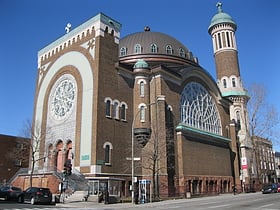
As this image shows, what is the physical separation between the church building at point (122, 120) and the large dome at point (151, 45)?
66 cm

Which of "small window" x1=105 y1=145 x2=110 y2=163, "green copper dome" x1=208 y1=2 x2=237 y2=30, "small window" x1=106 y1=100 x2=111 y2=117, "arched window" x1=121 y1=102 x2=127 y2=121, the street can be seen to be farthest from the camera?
"green copper dome" x1=208 y1=2 x2=237 y2=30

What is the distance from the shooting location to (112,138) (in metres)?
35.8

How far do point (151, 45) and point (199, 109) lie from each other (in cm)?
1431

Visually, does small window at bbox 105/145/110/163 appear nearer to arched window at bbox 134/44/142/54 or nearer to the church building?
the church building

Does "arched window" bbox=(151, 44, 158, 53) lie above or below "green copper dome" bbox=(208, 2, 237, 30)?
below

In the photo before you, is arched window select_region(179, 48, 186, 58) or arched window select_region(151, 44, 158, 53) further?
arched window select_region(179, 48, 186, 58)

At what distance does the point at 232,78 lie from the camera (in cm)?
6347

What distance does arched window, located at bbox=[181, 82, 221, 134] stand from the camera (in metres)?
45.1

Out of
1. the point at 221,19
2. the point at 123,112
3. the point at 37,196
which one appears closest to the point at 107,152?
the point at 123,112

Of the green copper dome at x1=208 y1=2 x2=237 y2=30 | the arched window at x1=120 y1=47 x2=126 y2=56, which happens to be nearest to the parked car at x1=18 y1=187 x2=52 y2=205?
the arched window at x1=120 y1=47 x2=126 y2=56

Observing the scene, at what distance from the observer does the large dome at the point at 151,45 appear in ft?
172

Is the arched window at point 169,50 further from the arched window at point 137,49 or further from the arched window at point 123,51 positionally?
the arched window at point 123,51

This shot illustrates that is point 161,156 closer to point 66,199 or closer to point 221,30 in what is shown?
point 66,199

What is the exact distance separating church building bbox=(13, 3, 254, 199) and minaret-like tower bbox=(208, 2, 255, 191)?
6.42 metres
